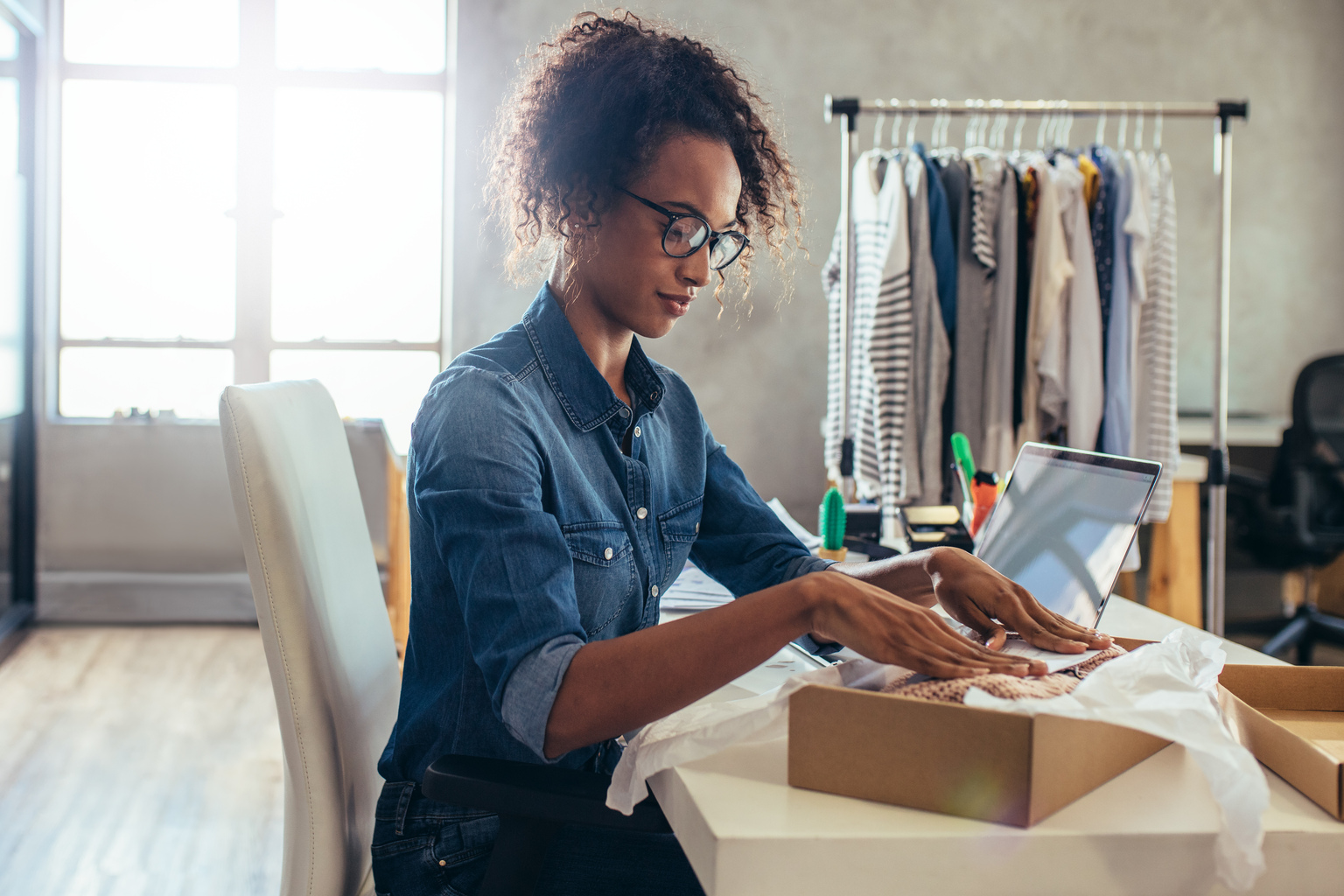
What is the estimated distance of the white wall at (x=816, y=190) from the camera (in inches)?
136

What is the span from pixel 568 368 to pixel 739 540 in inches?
12.2

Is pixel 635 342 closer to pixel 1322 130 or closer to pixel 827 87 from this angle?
pixel 827 87

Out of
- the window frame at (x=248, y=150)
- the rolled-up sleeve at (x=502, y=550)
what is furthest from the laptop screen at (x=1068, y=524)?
the window frame at (x=248, y=150)

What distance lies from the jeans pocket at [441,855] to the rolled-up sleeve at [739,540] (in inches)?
16.1

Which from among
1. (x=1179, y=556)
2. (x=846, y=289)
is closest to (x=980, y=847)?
(x=846, y=289)

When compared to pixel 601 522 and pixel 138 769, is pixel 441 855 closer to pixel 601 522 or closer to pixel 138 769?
pixel 601 522

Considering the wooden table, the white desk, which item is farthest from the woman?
the wooden table

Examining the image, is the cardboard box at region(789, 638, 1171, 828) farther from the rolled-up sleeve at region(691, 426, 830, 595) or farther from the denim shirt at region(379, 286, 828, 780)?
the rolled-up sleeve at region(691, 426, 830, 595)

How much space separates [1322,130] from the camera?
3.55m

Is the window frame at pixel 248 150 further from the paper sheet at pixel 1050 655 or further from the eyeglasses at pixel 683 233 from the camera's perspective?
the paper sheet at pixel 1050 655

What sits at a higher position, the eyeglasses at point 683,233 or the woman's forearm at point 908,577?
the eyeglasses at point 683,233

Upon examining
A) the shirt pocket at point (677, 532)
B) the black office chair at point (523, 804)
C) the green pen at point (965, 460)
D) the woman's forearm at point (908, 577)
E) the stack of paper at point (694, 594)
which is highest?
the green pen at point (965, 460)

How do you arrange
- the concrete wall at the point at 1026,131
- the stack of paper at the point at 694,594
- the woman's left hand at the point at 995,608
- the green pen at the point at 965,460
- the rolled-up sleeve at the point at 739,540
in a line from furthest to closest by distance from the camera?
the concrete wall at the point at 1026,131
the green pen at the point at 965,460
the stack of paper at the point at 694,594
the rolled-up sleeve at the point at 739,540
the woman's left hand at the point at 995,608

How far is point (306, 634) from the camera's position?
0.80 m
